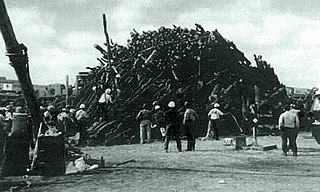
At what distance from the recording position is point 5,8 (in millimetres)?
9461

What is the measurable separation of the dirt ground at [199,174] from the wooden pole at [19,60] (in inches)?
66.1

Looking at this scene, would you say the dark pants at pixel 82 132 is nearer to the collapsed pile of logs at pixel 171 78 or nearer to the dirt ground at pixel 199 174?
the collapsed pile of logs at pixel 171 78

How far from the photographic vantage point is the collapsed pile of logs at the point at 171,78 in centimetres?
2272

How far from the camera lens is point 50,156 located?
460 inches

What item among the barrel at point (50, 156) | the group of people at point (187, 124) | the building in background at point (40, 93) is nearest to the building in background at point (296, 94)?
the group of people at point (187, 124)

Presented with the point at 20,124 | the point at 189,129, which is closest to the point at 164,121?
the point at 189,129

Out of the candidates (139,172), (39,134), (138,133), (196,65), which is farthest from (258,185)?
(196,65)

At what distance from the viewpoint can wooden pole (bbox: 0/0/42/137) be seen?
9.62m

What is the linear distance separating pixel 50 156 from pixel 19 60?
251 cm

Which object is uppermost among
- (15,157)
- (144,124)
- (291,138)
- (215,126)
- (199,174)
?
(144,124)

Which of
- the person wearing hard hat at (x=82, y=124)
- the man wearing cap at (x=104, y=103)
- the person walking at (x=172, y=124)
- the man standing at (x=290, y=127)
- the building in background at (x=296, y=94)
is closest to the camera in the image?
the man standing at (x=290, y=127)

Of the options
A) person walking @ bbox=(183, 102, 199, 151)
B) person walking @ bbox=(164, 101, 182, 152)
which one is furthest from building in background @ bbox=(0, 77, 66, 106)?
person walking @ bbox=(164, 101, 182, 152)

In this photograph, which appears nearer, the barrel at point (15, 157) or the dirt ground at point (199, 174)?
the dirt ground at point (199, 174)

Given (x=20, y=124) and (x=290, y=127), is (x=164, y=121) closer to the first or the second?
(x=290, y=127)
